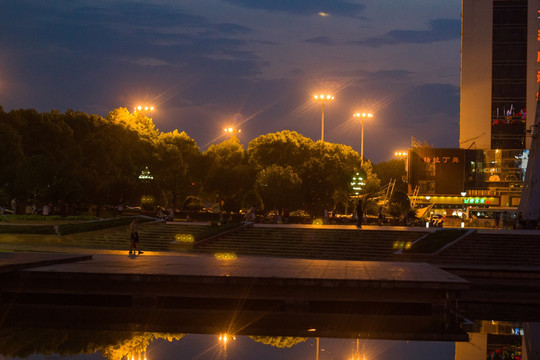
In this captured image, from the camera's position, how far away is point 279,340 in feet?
45.0

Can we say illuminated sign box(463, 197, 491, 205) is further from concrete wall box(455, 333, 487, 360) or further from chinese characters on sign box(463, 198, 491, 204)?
concrete wall box(455, 333, 487, 360)

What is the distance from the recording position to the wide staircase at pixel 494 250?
26.8 metres

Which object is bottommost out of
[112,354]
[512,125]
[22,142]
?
[112,354]

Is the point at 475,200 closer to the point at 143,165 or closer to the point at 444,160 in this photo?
the point at 444,160

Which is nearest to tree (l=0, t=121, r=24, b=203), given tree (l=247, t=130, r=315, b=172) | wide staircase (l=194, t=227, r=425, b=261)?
wide staircase (l=194, t=227, r=425, b=261)

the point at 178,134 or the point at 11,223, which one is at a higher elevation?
the point at 178,134

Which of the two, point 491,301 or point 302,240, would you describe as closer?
point 491,301

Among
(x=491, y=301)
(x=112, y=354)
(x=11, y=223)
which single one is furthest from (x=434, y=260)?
(x=11, y=223)

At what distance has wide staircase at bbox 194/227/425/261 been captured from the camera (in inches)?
1141

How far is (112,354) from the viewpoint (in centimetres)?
1214

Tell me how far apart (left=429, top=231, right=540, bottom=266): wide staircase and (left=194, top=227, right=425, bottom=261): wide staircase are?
2474mm

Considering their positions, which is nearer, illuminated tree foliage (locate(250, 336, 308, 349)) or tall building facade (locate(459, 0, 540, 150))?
illuminated tree foliage (locate(250, 336, 308, 349))

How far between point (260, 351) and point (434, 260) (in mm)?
15572

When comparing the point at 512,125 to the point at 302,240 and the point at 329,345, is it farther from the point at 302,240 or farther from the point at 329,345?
the point at 329,345
